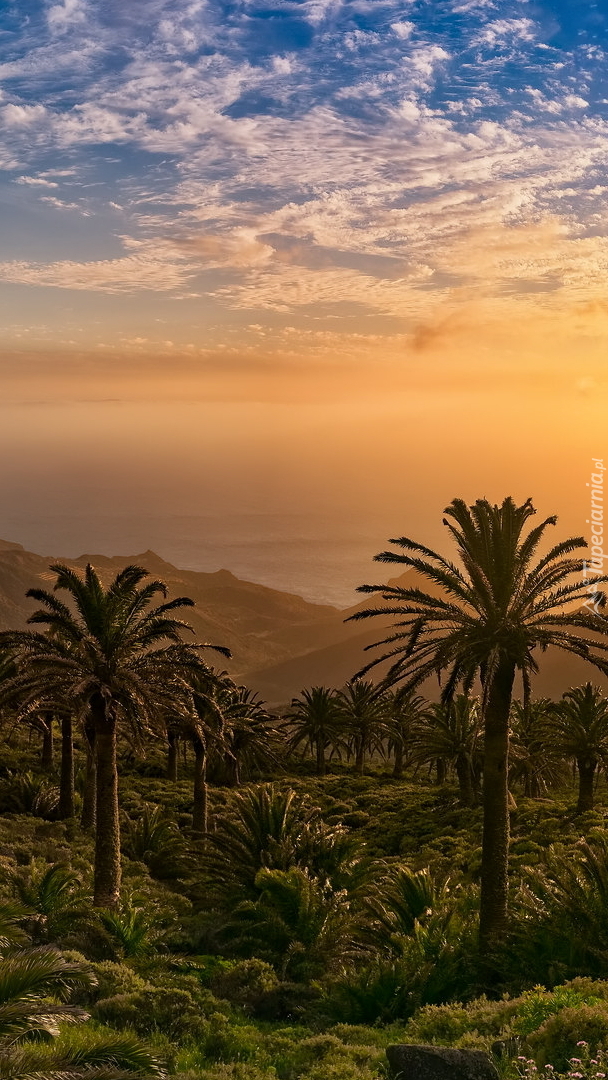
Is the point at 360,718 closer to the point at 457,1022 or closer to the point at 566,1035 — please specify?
the point at 457,1022

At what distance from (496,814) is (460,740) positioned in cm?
2536

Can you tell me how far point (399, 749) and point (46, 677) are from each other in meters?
45.4

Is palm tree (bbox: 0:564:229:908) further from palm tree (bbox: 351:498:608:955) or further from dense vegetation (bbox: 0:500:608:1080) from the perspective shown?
palm tree (bbox: 351:498:608:955)

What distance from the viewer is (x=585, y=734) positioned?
37.8 meters

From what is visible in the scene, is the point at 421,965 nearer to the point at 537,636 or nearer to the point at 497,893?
the point at 497,893

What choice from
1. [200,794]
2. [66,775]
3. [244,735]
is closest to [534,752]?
[244,735]

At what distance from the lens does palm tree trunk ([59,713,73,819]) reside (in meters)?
36.0

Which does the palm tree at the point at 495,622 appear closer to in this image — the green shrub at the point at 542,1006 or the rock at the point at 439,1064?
the green shrub at the point at 542,1006

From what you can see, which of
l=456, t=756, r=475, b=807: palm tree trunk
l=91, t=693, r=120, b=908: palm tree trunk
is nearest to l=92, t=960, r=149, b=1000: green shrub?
l=91, t=693, r=120, b=908: palm tree trunk

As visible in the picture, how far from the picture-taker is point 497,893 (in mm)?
17375

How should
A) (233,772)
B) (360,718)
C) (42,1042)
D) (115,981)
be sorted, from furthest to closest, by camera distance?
(360,718), (233,772), (115,981), (42,1042)

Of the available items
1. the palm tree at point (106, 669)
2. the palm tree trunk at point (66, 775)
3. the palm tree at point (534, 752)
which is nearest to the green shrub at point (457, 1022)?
the palm tree at point (106, 669)

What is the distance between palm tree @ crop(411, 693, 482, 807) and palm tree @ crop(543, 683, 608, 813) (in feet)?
14.7

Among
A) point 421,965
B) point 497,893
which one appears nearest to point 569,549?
point 497,893
